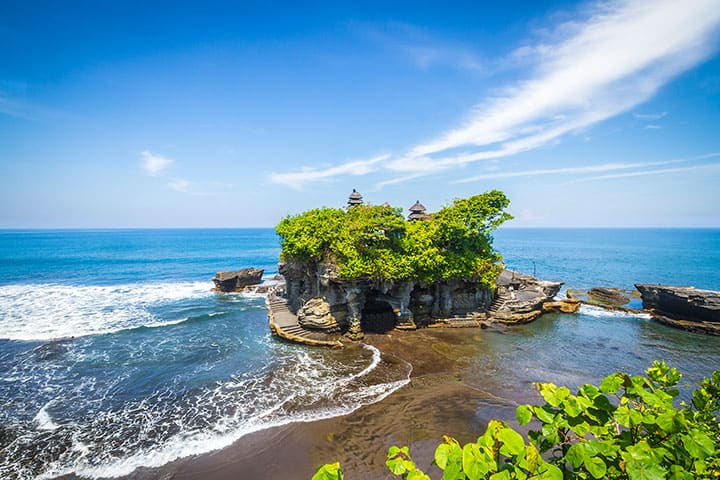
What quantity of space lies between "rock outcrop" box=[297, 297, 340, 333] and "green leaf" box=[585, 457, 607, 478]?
21899 mm

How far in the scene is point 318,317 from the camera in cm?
2452

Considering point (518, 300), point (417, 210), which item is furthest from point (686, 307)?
point (417, 210)

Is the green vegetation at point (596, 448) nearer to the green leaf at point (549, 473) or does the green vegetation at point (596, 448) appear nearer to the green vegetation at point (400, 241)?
the green leaf at point (549, 473)

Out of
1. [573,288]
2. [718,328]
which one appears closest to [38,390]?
[718,328]

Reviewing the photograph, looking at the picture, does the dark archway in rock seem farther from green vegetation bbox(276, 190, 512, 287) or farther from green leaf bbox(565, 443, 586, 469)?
green leaf bbox(565, 443, 586, 469)

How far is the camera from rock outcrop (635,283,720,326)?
27764mm

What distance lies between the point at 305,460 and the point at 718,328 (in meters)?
35.1

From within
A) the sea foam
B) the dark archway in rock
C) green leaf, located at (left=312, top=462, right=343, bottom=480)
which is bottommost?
the sea foam

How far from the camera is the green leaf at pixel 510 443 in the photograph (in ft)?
12.0

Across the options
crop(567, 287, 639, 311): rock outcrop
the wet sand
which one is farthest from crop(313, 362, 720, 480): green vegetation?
crop(567, 287, 639, 311): rock outcrop

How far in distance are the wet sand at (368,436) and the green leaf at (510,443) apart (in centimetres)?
998

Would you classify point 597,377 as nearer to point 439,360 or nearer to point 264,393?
point 439,360

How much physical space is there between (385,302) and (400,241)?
590cm

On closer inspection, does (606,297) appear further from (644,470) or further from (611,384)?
(644,470)
